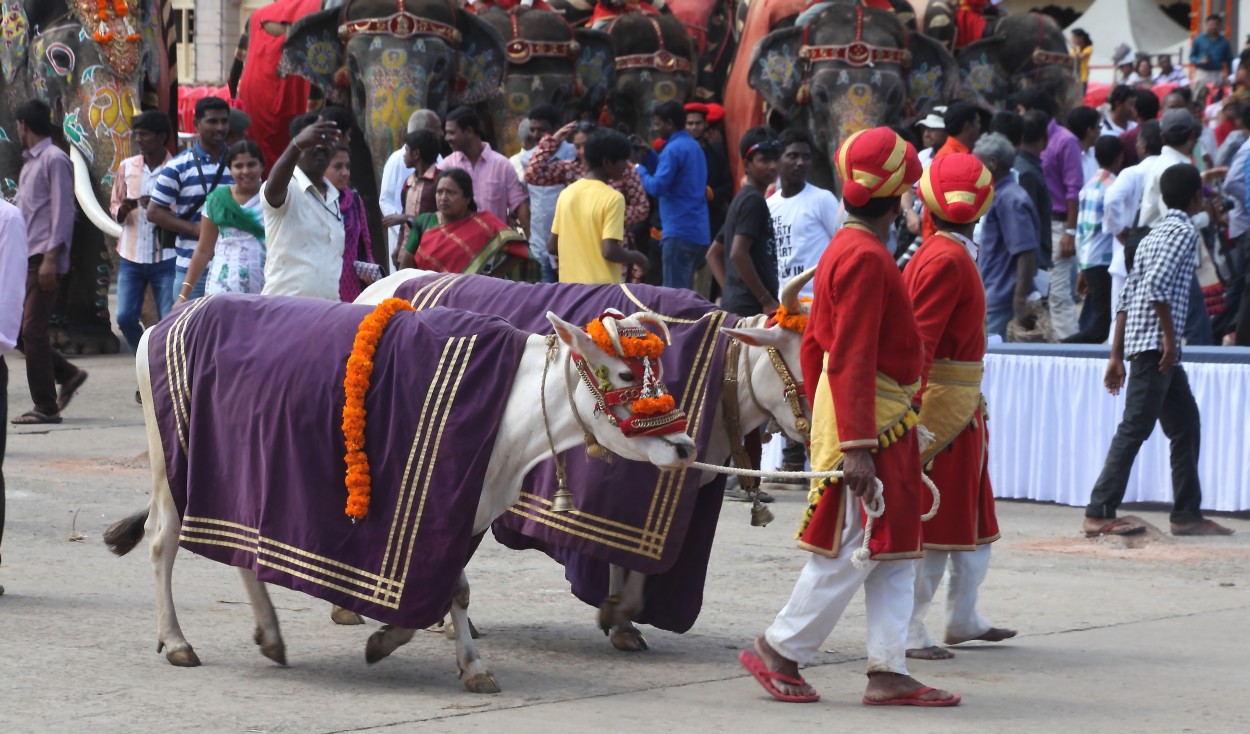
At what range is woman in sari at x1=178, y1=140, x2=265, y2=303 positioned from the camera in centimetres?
941

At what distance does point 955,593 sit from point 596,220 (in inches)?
165

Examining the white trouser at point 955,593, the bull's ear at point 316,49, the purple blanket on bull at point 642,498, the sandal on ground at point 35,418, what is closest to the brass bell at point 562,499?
the purple blanket on bull at point 642,498

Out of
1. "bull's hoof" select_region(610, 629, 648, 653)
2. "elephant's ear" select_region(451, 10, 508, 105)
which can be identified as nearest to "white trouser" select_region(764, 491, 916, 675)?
"bull's hoof" select_region(610, 629, 648, 653)

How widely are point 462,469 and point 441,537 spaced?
0.22 m

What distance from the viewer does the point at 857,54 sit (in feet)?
62.4

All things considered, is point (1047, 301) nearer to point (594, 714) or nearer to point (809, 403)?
point (809, 403)

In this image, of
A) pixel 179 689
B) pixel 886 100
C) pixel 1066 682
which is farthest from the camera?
pixel 886 100

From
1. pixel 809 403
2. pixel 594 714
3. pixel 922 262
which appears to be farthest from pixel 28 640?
pixel 922 262

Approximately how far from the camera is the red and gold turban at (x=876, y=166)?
6.02 metres

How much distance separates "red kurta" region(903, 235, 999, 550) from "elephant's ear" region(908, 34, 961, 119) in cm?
1345

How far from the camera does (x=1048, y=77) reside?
72.7 feet

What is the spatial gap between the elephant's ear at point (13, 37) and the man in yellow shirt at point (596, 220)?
758cm

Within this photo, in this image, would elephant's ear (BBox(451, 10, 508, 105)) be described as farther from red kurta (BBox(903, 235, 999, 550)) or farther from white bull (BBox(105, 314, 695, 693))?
white bull (BBox(105, 314, 695, 693))

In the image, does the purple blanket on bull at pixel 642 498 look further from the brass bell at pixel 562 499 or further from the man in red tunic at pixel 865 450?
the man in red tunic at pixel 865 450
